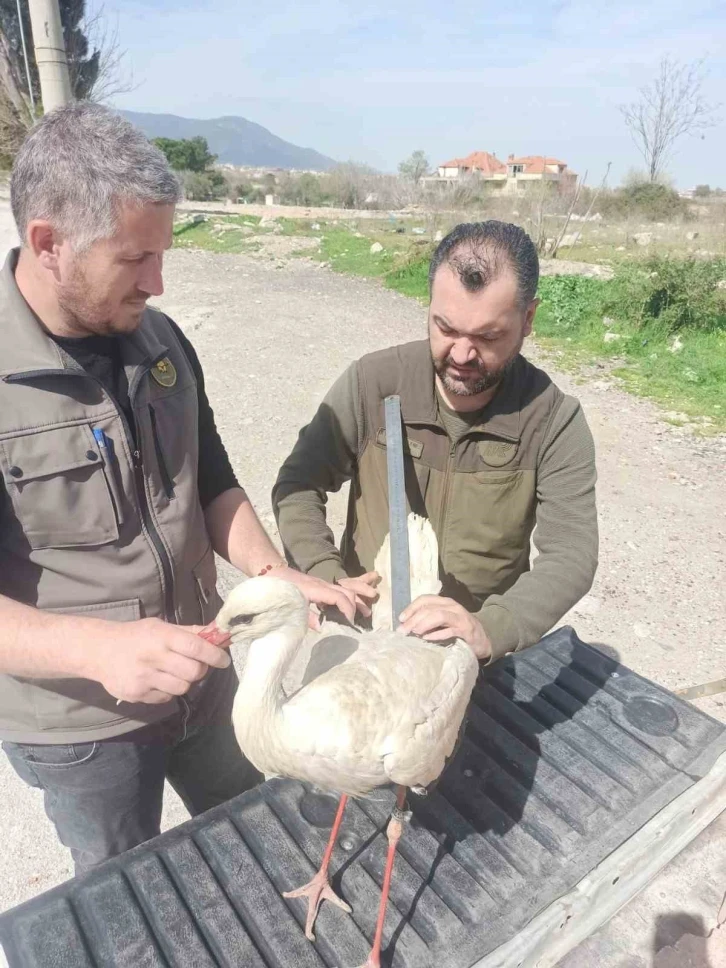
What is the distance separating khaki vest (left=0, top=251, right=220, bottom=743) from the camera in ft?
5.80

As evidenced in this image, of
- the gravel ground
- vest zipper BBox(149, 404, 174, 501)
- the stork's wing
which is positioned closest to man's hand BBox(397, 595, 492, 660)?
the stork's wing

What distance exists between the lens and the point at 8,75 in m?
16.6

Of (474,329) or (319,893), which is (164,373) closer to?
(474,329)

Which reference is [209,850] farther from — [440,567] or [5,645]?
[440,567]

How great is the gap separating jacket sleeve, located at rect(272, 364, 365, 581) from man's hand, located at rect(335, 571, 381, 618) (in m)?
0.24

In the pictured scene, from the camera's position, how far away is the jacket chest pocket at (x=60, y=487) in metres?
1.77

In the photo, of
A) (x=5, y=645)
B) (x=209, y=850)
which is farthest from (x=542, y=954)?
(x=5, y=645)

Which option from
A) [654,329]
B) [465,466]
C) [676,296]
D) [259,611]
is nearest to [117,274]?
[259,611]

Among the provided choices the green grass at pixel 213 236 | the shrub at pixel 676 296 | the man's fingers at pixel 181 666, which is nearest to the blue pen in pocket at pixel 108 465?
the man's fingers at pixel 181 666

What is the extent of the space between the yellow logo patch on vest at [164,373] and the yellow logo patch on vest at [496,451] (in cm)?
122

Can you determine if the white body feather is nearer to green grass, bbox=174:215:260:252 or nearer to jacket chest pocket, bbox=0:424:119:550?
jacket chest pocket, bbox=0:424:119:550

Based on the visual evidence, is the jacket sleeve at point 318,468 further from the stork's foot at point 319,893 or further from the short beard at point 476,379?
the stork's foot at point 319,893

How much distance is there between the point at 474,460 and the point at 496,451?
10 centimetres

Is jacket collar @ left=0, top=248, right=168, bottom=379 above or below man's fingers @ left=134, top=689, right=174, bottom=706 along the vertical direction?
above
